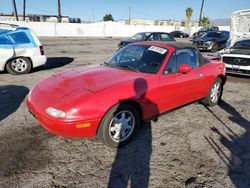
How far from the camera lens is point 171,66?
407 centimetres

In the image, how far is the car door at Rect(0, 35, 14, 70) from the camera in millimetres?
7504

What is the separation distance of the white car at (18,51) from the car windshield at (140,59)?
466 cm

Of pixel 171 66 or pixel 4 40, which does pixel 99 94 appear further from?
pixel 4 40

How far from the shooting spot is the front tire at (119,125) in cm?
318

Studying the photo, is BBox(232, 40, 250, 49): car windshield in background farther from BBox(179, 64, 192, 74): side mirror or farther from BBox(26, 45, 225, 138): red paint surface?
BBox(179, 64, 192, 74): side mirror

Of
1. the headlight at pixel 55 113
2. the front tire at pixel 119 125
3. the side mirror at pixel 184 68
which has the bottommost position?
the front tire at pixel 119 125

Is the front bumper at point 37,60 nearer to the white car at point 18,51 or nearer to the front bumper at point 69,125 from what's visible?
the white car at point 18,51

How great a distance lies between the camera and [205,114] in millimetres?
4852

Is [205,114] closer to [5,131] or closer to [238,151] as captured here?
[238,151]

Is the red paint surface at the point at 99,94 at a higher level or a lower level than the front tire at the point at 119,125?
higher

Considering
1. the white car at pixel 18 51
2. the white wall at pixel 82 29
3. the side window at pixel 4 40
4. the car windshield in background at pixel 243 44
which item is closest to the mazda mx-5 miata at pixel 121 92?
the white car at pixel 18 51

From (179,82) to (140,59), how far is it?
2.78 ft

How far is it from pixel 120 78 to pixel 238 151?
2.17 metres

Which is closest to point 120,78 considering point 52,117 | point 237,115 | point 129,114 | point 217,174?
point 129,114
